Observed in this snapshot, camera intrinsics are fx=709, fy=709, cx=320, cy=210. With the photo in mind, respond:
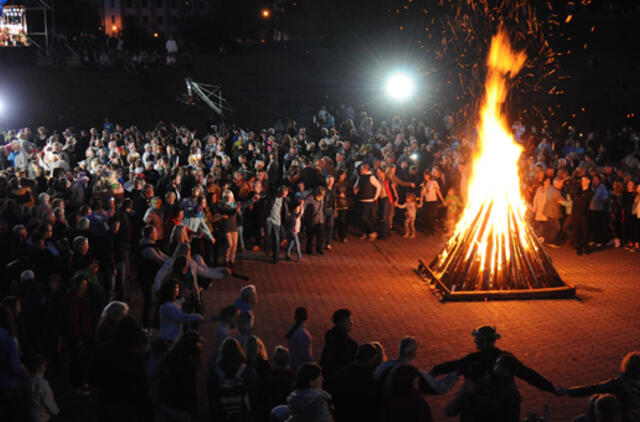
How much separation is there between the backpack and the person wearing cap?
1.94 metres

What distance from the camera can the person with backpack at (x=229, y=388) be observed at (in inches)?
243

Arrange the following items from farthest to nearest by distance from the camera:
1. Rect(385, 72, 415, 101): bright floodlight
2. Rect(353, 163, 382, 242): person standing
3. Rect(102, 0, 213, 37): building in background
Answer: Rect(102, 0, 213, 37): building in background
Rect(385, 72, 415, 101): bright floodlight
Rect(353, 163, 382, 242): person standing

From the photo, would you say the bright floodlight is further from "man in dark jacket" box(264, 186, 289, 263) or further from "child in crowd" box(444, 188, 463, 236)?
"man in dark jacket" box(264, 186, 289, 263)

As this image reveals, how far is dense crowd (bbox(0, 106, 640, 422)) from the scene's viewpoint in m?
6.27

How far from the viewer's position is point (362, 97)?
38.0 m

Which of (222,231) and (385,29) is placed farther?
(385,29)

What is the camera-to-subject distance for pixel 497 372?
20.7ft

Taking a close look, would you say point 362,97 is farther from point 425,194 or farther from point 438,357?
point 438,357

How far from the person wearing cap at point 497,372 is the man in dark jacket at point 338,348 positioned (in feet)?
2.97

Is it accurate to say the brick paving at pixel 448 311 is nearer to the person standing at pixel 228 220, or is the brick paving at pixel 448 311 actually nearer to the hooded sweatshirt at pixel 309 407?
the person standing at pixel 228 220

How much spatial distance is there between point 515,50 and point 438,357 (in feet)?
22.4

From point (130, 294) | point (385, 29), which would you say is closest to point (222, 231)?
point (130, 294)

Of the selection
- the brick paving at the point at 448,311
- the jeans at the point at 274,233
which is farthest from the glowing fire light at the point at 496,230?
the jeans at the point at 274,233

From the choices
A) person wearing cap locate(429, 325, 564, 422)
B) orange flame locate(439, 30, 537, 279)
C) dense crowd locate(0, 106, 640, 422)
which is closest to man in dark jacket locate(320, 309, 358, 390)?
dense crowd locate(0, 106, 640, 422)
